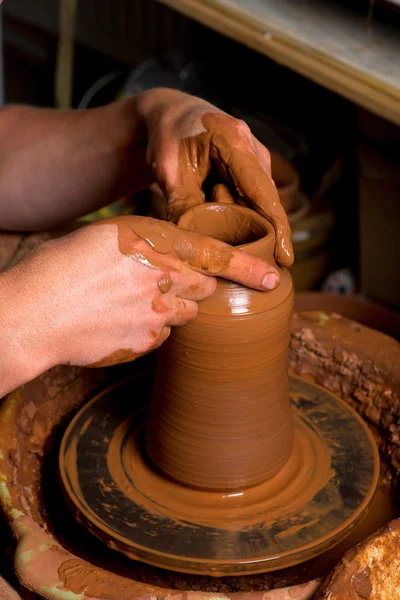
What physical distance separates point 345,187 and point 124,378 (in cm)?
201

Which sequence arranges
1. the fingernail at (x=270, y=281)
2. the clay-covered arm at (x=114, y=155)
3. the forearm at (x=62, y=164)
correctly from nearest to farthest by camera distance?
the fingernail at (x=270, y=281)
the clay-covered arm at (x=114, y=155)
the forearm at (x=62, y=164)

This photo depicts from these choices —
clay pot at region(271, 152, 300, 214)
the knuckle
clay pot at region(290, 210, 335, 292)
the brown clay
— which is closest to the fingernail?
the knuckle

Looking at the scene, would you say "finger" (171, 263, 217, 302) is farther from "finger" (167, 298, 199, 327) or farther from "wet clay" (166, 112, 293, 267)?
"wet clay" (166, 112, 293, 267)

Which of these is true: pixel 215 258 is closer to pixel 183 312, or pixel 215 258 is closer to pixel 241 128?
pixel 183 312

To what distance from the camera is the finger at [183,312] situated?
1463mm

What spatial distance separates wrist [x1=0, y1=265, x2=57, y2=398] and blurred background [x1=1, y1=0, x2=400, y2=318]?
4.75 ft

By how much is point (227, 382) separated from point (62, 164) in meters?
0.93

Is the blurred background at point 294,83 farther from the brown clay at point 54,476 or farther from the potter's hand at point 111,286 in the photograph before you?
the potter's hand at point 111,286

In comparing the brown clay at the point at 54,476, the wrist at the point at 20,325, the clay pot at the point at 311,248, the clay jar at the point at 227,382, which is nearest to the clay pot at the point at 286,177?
the clay pot at the point at 311,248

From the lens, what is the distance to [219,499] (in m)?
1.63

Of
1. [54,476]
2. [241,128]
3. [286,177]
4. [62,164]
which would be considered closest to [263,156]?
[241,128]

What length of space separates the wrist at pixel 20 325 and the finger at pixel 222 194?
48 cm

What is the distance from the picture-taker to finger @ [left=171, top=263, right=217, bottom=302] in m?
1.44

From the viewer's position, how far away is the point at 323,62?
253cm
